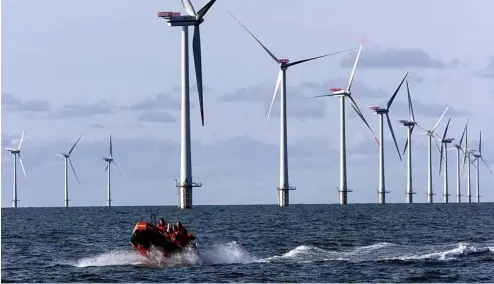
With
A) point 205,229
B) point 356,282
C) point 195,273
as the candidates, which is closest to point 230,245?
point 195,273

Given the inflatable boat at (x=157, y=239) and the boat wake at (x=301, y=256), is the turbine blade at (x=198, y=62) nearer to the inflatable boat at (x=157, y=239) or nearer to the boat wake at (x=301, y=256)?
the boat wake at (x=301, y=256)

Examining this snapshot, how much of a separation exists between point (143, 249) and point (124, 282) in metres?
9.36

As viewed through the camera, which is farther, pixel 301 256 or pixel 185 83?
pixel 185 83

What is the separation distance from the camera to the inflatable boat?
69.8m

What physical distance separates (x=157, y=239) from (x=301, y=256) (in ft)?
37.2

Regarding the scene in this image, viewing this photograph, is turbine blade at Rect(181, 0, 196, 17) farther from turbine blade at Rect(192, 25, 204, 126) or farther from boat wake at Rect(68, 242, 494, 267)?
boat wake at Rect(68, 242, 494, 267)

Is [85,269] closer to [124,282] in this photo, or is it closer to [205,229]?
[124,282]

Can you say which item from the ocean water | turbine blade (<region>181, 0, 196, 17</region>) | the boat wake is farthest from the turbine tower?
the boat wake

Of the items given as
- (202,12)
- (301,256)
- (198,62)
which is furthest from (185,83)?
(301,256)

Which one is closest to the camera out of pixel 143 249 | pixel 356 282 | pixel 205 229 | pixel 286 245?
pixel 356 282

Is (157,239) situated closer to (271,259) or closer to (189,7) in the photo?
(271,259)

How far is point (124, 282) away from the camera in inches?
2431

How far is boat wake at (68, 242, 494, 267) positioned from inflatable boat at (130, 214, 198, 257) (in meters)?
0.51

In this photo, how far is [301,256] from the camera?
76.3 meters
